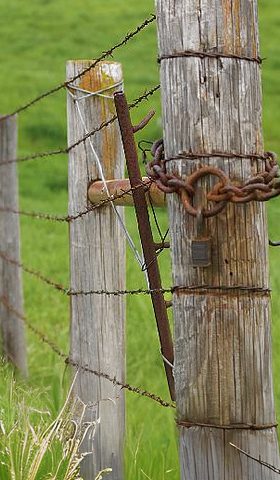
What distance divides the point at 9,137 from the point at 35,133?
11.5 m

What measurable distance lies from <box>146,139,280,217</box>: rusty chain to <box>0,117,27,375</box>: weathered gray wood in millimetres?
4160

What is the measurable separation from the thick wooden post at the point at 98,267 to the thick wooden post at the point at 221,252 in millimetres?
1309

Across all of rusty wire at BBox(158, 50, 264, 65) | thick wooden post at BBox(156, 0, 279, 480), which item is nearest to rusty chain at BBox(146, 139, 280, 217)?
thick wooden post at BBox(156, 0, 279, 480)

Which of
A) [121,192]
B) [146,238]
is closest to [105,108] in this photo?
[121,192]

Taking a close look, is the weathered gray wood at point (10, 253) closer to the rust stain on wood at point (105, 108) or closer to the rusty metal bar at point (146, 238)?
the rust stain on wood at point (105, 108)

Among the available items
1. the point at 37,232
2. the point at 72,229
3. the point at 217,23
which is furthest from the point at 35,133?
the point at 217,23

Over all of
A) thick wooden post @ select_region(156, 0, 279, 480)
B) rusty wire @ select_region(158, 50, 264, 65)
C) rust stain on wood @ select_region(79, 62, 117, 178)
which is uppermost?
rust stain on wood @ select_region(79, 62, 117, 178)

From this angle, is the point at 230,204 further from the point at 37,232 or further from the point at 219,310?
the point at 37,232

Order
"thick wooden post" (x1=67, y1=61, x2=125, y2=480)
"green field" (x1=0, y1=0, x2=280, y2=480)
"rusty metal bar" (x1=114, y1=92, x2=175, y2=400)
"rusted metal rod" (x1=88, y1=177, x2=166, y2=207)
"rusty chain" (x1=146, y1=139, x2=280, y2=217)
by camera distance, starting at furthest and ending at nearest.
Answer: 1. "green field" (x1=0, y1=0, x2=280, y2=480)
2. "thick wooden post" (x1=67, y1=61, x2=125, y2=480)
3. "rusted metal rod" (x1=88, y1=177, x2=166, y2=207)
4. "rusty metal bar" (x1=114, y1=92, x2=175, y2=400)
5. "rusty chain" (x1=146, y1=139, x2=280, y2=217)

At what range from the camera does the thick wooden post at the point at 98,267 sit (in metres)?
3.93

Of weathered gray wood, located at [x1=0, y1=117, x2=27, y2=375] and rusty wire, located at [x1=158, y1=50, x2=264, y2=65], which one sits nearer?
rusty wire, located at [x1=158, y1=50, x2=264, y2=65]

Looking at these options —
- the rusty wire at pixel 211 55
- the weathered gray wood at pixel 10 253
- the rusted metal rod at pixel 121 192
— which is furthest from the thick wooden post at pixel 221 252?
the weathered gray wood at pixel 10 253

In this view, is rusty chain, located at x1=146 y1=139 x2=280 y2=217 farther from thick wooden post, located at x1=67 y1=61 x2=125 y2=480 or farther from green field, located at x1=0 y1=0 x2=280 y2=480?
thick wooden post, located at x1=67 y1=61 x2=125 y2=480

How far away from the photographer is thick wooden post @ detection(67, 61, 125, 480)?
3.93 metres
